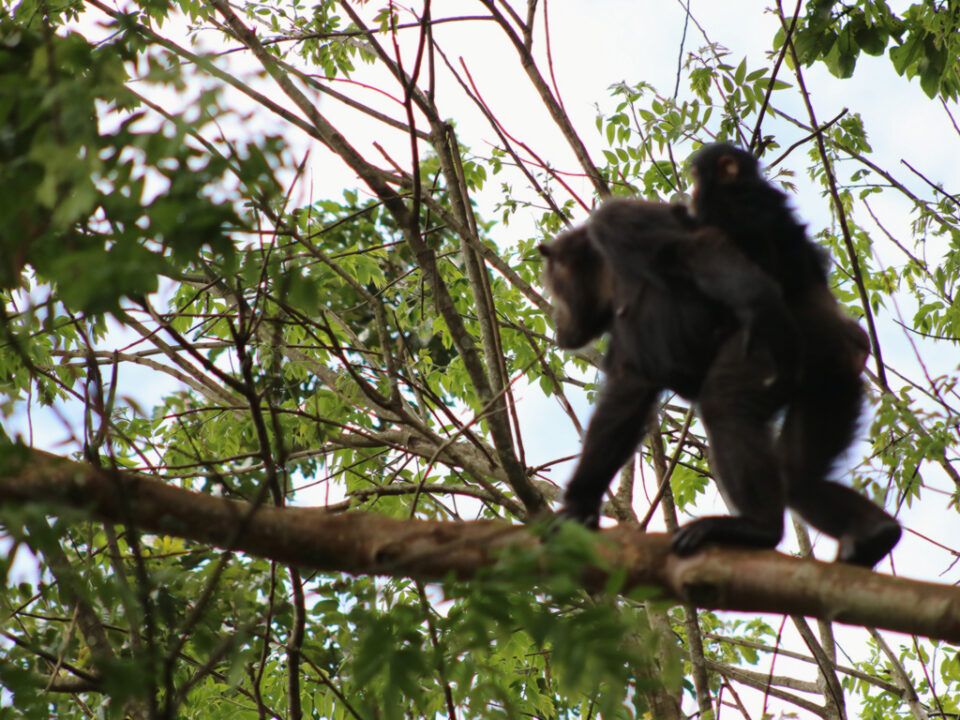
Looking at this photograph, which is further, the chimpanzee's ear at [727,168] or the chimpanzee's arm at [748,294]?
the chimpanzee's ear at [727,168]

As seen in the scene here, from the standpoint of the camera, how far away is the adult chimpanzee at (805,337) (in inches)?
146

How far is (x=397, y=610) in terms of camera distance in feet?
8.88

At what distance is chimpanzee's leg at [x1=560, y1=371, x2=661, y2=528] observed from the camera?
374cm

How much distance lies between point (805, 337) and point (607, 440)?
930mm

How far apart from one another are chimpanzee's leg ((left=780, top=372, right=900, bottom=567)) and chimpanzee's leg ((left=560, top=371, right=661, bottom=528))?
662 millimetres

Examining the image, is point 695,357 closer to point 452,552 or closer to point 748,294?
point 748,294

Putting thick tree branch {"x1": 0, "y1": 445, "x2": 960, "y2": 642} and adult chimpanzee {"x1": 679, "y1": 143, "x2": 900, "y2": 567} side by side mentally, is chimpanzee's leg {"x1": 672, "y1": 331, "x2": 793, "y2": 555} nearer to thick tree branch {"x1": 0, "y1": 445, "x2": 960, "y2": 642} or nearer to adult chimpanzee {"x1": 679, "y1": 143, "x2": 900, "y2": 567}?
thick tree branch {"x1": 0, "y1": 445, "x2": 960, "y2": 642}

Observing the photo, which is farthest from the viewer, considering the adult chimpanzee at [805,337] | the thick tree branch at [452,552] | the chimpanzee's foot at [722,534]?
the adult chimpanzee at [805,337]

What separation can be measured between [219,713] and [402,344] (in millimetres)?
2512

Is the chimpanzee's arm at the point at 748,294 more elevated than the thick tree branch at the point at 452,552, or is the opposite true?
the chimpanzee's arm at the point at 748,294

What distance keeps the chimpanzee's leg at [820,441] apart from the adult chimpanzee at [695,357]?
349 millimetres

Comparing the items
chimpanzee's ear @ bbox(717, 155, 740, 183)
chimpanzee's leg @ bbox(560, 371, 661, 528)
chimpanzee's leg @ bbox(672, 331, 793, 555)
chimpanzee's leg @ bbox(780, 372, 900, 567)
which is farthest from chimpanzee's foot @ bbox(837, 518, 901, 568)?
chimpanzee's ear @ bbox(717, 155, 740, 183)

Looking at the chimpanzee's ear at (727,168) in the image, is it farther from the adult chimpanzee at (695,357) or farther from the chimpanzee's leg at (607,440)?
the chimpanzee's leg at (607,440)

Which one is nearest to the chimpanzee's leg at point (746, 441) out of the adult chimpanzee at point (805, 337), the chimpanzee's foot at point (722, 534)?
the chimpanzee's foot at point (722, 534)
